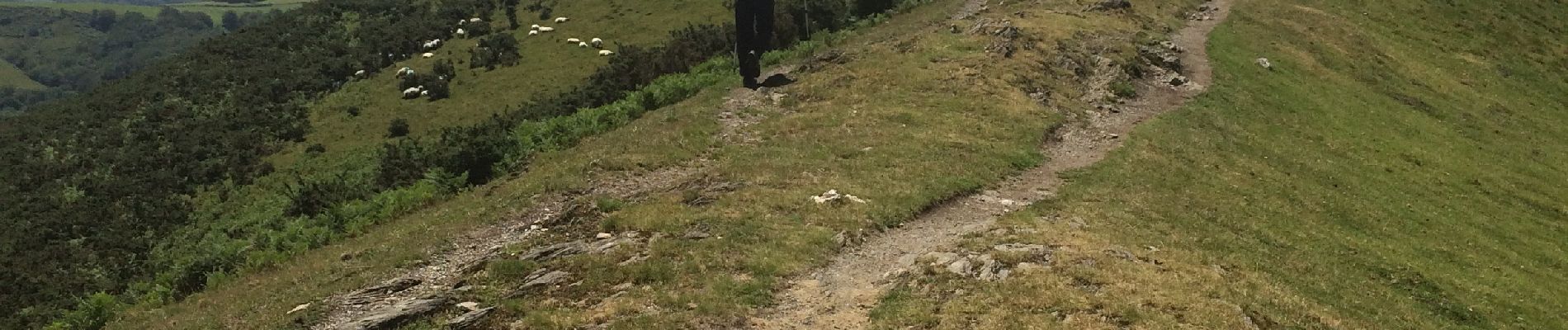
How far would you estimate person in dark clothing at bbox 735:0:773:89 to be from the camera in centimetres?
3688

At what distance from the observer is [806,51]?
1775 inches

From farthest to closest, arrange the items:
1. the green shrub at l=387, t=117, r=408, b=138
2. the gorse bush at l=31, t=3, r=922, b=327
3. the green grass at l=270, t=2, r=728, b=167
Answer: the green grass at l=270, t=2, r=728, b=167 < the green shrub at l=387, t=117, r=408, b=138 < the gorse bush at l=31, t=3, r=922, b=327

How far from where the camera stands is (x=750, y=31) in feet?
123

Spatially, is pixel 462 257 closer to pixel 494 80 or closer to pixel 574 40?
pixel 494 80

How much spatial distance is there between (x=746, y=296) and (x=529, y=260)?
524cm

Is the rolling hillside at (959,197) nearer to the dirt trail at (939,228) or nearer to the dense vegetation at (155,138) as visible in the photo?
the dirt trail at (939,228)

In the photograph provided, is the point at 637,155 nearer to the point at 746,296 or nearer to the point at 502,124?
the point at 746,296

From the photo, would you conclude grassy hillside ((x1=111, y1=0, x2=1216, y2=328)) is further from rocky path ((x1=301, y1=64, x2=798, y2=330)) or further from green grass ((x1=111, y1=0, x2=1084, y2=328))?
rocky path ((x1=301, y1=64, x2=798, y2=330))

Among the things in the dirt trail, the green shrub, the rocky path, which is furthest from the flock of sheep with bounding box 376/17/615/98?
the rocky path

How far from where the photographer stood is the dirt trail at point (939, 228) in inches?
616

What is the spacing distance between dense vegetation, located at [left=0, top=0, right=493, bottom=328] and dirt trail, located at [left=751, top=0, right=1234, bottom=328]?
29.4m

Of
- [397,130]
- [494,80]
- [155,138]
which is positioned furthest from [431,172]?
[155,138]

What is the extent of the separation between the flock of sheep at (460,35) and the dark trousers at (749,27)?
48.7m

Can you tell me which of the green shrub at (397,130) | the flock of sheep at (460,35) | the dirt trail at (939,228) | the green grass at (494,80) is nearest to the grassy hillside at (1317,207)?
the dirt trail at (939,228)
